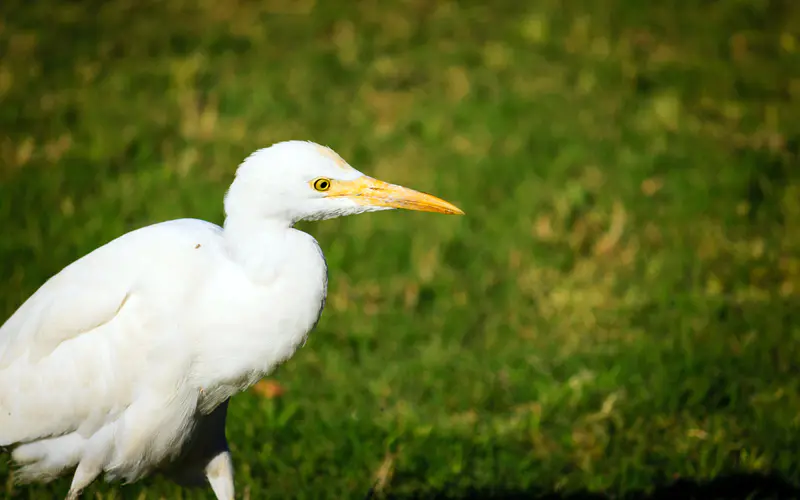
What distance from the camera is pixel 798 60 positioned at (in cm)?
945

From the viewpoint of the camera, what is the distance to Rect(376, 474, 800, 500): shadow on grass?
178 inches

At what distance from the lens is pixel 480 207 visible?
7.27 m

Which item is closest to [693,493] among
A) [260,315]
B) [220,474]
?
[220,474]

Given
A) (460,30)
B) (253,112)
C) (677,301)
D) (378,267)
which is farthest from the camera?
(460,30)

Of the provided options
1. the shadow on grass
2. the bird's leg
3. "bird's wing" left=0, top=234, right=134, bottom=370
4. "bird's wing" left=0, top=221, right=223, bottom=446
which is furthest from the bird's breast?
the shadow on grass

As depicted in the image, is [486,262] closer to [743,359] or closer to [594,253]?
[594,253]

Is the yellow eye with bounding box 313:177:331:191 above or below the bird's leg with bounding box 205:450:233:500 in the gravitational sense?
above

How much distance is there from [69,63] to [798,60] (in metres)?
6.80

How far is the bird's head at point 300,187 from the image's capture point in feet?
11.0

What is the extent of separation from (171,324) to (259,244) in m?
0.43

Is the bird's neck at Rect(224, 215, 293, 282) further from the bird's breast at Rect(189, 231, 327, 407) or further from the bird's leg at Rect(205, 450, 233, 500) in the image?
the bird's leg at Rect(205, 450, 233, 500)

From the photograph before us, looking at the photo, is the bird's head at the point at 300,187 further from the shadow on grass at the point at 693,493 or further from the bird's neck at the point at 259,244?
the shadow on grass at the point at 693,493

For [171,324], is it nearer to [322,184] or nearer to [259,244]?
[259,244]

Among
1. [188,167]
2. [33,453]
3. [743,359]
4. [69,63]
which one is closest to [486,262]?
[743,359]
